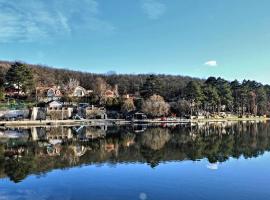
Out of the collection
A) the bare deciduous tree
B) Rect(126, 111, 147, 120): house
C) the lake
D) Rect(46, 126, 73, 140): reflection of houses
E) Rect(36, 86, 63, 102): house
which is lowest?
the lake

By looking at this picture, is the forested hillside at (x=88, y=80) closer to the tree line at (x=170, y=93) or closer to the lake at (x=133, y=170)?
the tree line at (x=170, y=93)

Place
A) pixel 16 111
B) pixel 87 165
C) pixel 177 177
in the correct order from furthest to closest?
pixel 16 111
pixel 87 165
pixel 177 177

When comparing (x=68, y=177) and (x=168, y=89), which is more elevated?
(x=168, y=89)

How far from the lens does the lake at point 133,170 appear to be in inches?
494

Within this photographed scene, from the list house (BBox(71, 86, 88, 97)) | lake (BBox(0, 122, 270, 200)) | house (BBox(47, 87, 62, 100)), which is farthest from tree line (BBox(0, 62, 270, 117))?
lake (BBox(0, 122, 270, 200))

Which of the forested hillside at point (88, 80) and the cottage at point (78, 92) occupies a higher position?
the forested hillside at point (88, 80)

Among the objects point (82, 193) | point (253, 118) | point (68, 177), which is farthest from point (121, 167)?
point (253, 118)

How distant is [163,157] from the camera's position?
70.0ft

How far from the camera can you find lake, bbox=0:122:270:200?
1255cm

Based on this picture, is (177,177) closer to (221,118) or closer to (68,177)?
(68,177)

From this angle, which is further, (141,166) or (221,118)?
(221,118)

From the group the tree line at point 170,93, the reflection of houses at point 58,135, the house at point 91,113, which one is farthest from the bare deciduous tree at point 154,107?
the reflection of houses at point 58,135

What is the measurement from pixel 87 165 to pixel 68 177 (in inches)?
122

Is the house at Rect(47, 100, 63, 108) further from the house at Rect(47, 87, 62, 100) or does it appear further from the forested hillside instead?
the forested hillside
